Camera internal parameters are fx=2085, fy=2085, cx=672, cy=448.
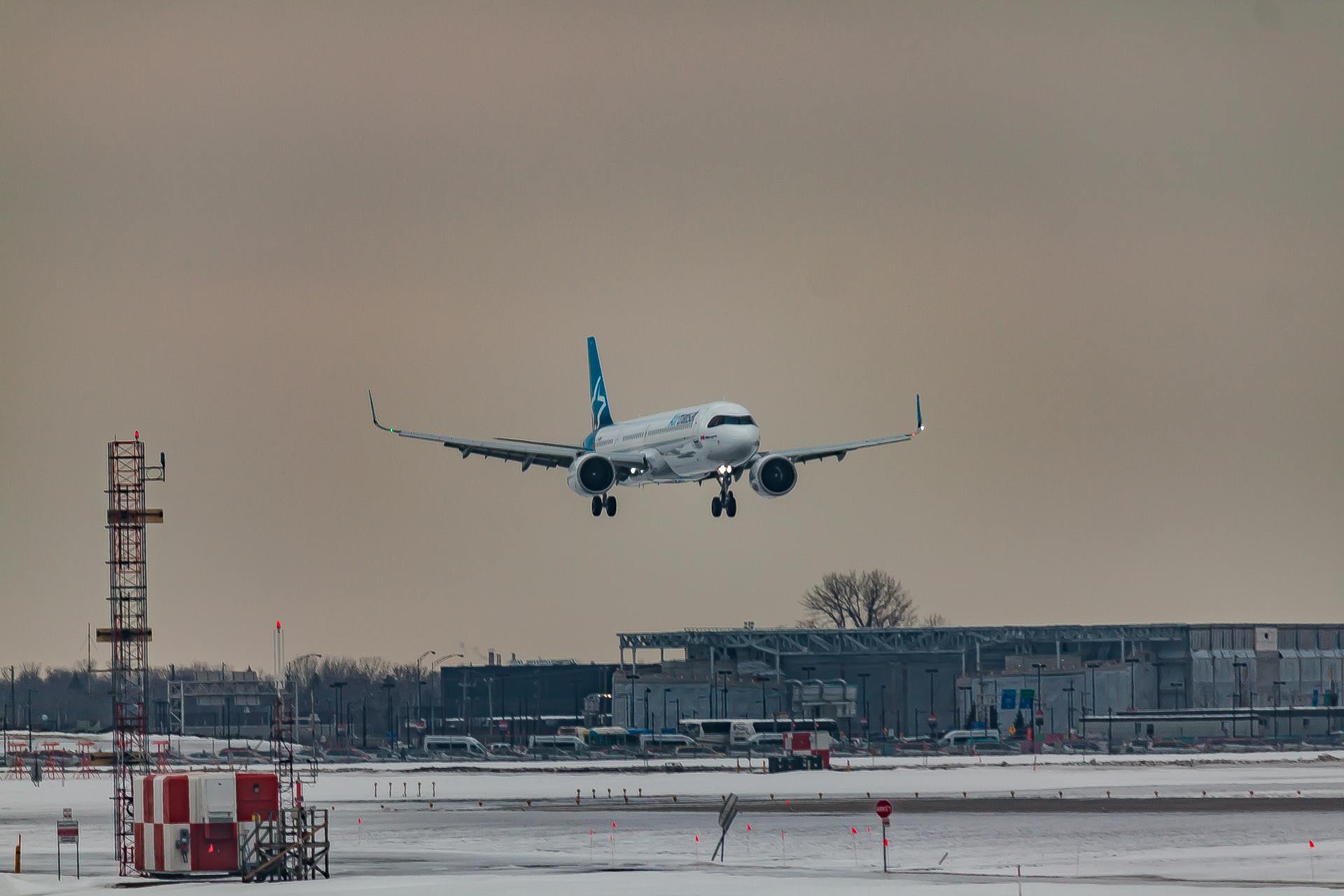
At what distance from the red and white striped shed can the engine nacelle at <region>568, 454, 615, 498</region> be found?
161ft

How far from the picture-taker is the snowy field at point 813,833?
60.8m

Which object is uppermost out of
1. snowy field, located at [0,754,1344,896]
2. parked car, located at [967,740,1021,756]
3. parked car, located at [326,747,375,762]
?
snowy field, located at [0,754,1344,896]

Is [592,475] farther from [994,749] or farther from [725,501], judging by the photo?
[994,749]

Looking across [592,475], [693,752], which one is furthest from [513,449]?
[693,752]

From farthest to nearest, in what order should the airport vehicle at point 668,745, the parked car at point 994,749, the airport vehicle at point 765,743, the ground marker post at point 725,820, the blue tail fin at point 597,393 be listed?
1. the airport vehicle at point 668,745
2. the airport vehicle at point 765,743
3. the parked car at point 994,749
4. the blue tail fin at point 597,393
5. the ground marker post at point 725,820

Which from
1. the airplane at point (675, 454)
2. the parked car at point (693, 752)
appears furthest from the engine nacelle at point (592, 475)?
the parked car at point (693, 752)

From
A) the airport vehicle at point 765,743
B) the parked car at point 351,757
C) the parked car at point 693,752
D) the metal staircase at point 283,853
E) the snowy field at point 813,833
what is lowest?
the parked car at point 351,757

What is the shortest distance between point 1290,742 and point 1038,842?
134 metres

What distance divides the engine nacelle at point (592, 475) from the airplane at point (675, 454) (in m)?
0.04

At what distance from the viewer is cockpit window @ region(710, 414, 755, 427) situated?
351 ft

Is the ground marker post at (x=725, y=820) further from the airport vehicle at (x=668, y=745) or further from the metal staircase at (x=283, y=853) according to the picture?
the airport vehicle at (x=668, y=745)

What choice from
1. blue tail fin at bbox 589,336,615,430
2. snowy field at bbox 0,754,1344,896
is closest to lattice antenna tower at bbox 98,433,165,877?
snowy field at bbox 0,754,1344,896

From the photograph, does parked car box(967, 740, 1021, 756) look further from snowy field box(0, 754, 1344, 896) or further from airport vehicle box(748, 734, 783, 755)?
snowy field box(0, 754, 1344, 896)

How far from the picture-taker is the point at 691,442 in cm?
10862
